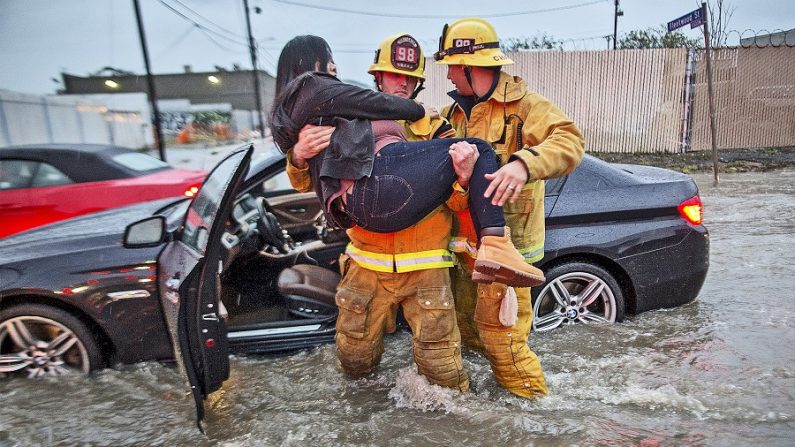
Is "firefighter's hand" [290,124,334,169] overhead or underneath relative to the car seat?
Result: overhead

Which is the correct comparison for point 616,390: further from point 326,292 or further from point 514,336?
point 326,292

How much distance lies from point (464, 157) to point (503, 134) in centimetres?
50

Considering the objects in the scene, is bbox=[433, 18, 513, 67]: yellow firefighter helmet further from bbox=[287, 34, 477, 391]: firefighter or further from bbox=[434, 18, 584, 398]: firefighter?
bbox=[287, 34, 477, 391]: firefighter

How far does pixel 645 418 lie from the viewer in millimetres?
2508

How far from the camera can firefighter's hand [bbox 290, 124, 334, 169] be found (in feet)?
7.11

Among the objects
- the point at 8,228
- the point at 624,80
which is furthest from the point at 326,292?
the point at 624,80

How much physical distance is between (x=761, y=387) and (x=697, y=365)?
327 mm

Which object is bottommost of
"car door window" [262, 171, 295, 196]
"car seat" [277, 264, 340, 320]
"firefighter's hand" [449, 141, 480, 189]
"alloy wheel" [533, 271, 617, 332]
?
"alloy wheel" [533, 271, 617, 332]

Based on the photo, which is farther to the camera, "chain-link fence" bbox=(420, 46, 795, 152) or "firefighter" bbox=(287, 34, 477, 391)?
"chain-link fence" bbox=(420, 46, 795, 152)

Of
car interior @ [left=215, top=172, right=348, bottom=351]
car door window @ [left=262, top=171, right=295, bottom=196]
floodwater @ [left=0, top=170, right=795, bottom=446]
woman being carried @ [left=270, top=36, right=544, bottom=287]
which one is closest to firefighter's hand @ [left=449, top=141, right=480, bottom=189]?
woman being carried @ [left=270, top=36, right=544, bottom=287]

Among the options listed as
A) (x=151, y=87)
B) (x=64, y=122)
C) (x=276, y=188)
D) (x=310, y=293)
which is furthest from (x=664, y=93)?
(x=64, y=122)

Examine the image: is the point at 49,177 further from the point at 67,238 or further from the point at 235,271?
the point at 235,271

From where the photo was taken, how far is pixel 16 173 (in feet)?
17.3

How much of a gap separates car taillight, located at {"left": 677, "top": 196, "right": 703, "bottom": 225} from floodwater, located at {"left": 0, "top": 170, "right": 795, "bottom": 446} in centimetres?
69
